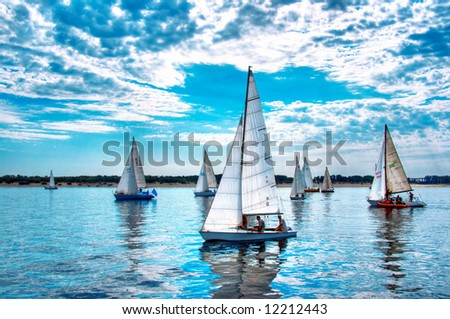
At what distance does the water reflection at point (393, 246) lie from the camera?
21.7 meters

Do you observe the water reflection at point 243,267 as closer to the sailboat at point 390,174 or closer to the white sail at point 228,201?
the white sail at point 228,201

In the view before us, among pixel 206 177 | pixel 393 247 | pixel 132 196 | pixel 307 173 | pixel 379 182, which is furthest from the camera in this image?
pixel 307 173

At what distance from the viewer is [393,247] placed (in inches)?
1266

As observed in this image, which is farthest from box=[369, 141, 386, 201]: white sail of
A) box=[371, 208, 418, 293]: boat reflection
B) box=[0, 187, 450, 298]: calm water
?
box=[0, 187, 450, 298]: calm water

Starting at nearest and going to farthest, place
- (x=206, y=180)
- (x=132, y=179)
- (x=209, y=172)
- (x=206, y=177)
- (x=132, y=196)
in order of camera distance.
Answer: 1. (x=132, y=179)
2. (x=132, y=196)
3. (x=209, y=172)
4. (x=206, y=177)
5. (x=206, y=180)

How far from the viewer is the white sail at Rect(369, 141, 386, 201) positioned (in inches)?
2820

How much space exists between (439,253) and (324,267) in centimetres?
1085

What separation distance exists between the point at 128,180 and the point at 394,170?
54203 mm

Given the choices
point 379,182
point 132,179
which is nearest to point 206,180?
point 132,179

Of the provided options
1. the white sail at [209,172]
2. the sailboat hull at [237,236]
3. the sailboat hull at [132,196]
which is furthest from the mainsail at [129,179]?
the sailboat hull at [237,236]

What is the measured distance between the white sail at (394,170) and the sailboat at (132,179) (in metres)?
50.1

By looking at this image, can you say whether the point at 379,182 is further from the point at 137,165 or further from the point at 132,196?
the point at 132,196
